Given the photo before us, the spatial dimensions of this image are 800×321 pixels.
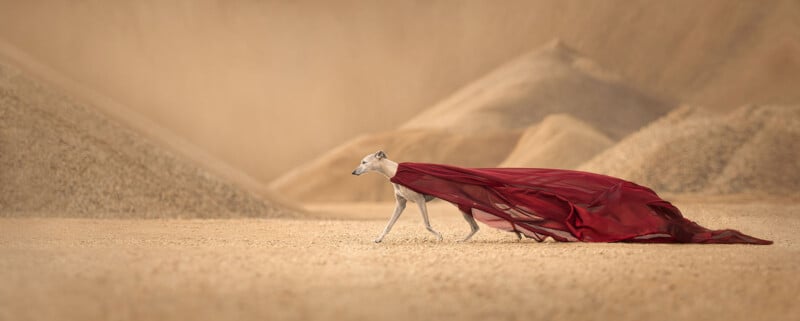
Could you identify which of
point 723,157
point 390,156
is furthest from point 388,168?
point 390,156

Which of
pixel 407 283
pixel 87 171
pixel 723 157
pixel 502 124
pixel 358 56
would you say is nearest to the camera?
pixel 407 283

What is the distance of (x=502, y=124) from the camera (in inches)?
1061

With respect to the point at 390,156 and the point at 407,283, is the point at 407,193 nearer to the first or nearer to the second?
the point at 407,283

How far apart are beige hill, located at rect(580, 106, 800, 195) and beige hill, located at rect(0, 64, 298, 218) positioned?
24.9ft

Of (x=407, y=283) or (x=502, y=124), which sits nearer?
(x=407, y=283)

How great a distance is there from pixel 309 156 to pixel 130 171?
20047 millimetres

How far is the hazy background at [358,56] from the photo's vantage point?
1187 inches

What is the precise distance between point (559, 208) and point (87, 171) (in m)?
8.05

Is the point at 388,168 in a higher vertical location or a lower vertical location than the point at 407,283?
higher

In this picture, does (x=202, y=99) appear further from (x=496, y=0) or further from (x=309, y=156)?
(x=496, y=0)

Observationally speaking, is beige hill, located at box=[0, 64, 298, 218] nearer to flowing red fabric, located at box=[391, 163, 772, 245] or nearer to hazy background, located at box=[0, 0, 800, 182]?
flowing red fabric, located at box=[391, 163, 772, 245]

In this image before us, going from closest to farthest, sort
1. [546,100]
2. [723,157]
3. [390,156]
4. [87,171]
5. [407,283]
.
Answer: [407,283] → [87,171] → [723,157] → [390,156] → [546,100]

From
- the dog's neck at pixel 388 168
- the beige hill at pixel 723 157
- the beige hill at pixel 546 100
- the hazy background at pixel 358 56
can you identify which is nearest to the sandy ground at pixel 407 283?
the dog's neck at pixel 388 168

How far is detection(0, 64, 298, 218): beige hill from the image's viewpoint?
1123 cm
